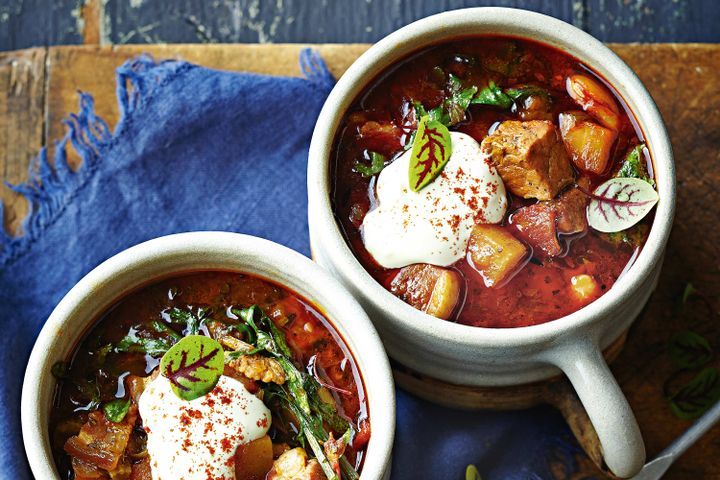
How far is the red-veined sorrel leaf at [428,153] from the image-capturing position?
213 centimetres

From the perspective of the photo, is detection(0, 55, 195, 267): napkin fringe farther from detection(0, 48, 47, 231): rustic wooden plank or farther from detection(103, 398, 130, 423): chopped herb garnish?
detection(103, 398, 130, 423): chopped herb garnish

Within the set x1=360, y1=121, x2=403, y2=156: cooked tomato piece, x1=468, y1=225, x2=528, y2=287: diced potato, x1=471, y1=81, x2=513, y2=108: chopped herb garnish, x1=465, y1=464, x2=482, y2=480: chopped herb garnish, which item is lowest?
x1=465, y1=464, x2=482, y2=480: chopped herb garnish

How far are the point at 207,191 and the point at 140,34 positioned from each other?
1.99ft

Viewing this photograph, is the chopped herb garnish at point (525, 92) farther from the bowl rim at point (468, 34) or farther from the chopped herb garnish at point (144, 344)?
the chopped herb garnish at point (144, 344)

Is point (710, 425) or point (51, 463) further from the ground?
point (51, 463)

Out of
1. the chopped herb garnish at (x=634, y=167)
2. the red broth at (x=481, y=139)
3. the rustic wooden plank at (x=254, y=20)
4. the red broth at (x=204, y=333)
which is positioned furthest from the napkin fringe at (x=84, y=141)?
the chopped herb garnish at (x=634, y=167)

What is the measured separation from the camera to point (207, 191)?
273 cm

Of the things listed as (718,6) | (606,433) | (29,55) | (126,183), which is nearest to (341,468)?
(606,433)

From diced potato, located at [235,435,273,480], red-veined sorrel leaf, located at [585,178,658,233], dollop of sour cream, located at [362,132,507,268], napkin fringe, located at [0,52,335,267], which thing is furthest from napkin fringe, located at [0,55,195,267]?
red-veined sorrel leaf, located at [585,178,658,233]

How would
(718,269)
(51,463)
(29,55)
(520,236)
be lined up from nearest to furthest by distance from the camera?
(51,463)
(520,236)
(718,269)
(29,55)

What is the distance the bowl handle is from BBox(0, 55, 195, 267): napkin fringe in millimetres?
1296

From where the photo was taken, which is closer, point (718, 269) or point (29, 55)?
point (718, 269)

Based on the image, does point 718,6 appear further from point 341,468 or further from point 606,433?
point 341,468

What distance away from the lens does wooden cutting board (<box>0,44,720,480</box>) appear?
262 centimetres
